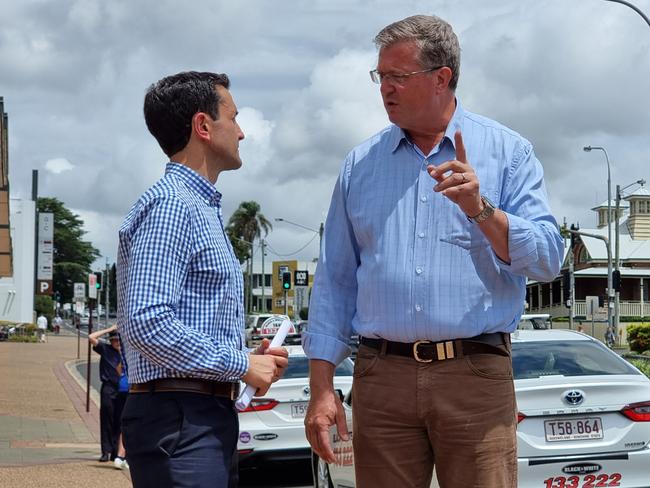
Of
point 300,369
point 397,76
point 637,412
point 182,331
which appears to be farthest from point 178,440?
point 300,369

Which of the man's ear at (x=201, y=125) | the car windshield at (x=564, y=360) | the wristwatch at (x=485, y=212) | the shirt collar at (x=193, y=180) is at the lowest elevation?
the car windshield at (x=564, y=360)

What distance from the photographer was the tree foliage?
11644 centimetres

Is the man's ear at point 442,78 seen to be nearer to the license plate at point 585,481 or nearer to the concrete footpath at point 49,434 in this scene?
the license plate at point 585,481

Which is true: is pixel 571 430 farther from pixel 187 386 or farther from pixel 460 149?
pixel 187 386

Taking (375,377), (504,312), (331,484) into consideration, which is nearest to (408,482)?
(375,377)

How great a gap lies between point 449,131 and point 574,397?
4.13 m

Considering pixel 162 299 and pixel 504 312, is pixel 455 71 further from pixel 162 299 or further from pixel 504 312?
pixel 162 299

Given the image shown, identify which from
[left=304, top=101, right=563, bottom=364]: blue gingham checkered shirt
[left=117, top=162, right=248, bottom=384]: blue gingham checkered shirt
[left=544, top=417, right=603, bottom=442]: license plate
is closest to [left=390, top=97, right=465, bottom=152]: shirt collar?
[left=304, top=101, right=563, bottom=364]: blue gingham checkered shirt

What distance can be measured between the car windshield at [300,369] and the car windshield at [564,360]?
3.11 meters

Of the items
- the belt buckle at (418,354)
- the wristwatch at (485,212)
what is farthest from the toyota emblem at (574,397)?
the wristwatch at (485,212)

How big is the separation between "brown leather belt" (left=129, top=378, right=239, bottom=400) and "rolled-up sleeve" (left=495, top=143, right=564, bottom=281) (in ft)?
3.11

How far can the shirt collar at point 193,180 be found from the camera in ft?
11.7

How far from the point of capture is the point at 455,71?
3779 mm

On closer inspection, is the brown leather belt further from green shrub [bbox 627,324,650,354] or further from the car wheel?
green shrub [bbox 627,324,650,354]
